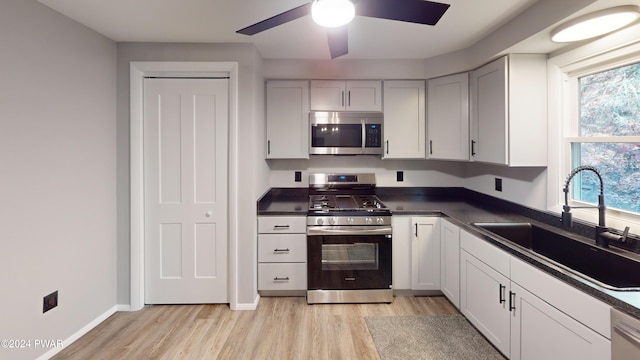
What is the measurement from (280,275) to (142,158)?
5.30 feet

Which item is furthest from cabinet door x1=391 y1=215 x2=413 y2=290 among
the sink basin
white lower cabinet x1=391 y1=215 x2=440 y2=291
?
the sink basin

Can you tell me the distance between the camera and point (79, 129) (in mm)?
2225

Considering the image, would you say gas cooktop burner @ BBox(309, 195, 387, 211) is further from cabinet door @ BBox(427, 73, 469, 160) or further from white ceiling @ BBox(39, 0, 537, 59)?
white ceiling @ BBox(39, 0, 537, 59)

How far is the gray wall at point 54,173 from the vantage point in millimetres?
1745

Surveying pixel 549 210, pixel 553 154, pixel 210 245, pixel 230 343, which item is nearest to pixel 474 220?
pixel 549 210

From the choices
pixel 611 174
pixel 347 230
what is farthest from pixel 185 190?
pixel 611 174

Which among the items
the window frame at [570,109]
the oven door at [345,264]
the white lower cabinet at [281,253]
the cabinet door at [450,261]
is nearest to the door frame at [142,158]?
the white lower cabinet at [281,253]

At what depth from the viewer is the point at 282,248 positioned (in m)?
2.84

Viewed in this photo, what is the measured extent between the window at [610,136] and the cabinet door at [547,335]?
93 cm

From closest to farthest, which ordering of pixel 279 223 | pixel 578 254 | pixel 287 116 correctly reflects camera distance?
pixel 578 254, pixel 279 223, pixel 287 116

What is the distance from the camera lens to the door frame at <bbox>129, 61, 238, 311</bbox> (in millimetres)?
2607

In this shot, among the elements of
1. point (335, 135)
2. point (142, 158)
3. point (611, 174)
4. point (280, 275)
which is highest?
point (335, 135)

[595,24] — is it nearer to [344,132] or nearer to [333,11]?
[333,11]

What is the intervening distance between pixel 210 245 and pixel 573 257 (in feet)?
8.86
